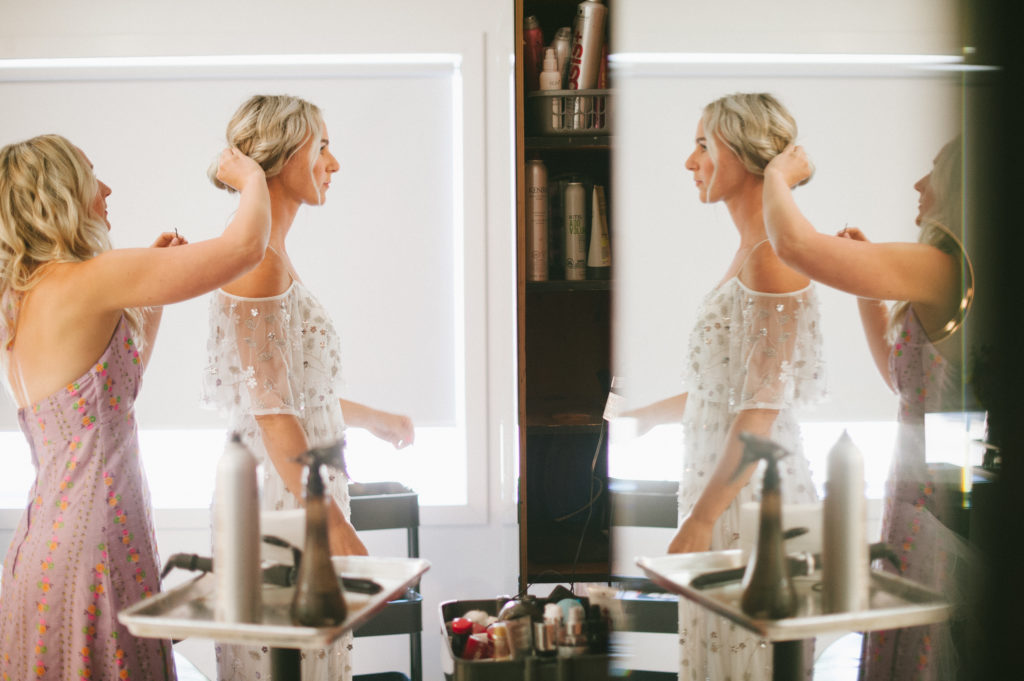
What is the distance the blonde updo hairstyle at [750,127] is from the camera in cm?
71

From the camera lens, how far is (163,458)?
1.27 m

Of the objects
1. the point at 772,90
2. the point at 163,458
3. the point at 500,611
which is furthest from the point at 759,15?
the point at 500,611

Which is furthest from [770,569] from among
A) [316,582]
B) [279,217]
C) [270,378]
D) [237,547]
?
[279,217]

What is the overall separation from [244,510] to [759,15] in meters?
0.85

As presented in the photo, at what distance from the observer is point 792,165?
0.71 metres

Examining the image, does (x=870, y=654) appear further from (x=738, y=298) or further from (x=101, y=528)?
(x=101, y=528)

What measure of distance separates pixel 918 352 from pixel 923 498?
0.45ft

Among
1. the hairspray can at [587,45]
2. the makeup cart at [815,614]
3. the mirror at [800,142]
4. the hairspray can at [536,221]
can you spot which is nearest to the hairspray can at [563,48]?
the hairspray can at [587,45]

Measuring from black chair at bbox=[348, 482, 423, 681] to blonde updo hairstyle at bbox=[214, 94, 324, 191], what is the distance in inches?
26.3

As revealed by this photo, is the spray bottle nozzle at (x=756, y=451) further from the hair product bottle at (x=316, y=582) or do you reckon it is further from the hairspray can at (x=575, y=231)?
the hairspray can at (x=575, y=231)

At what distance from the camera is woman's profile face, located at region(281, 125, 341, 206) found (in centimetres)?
129

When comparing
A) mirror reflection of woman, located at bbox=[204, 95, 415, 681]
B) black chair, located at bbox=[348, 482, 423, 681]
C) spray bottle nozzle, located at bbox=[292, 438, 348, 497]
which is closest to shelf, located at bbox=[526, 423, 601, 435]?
black chair, located at bbox=[348, 482, 423, 681]

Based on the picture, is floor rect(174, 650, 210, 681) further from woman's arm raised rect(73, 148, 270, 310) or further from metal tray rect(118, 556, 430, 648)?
woman's arm raised rect(73, 148, 270, 310)

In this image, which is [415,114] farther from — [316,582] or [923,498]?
[923,498]
